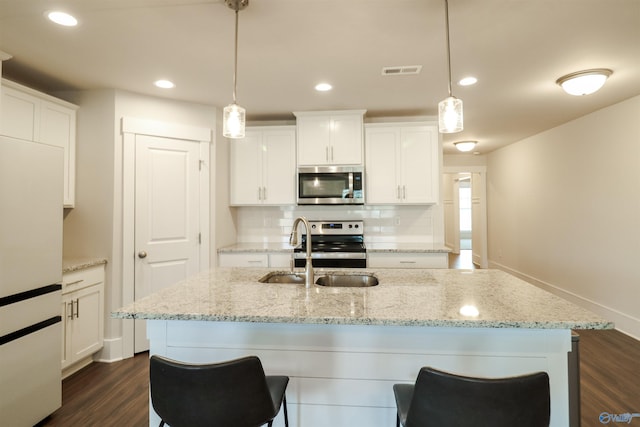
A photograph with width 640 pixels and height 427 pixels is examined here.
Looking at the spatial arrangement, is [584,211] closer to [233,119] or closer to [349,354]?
[349,354]

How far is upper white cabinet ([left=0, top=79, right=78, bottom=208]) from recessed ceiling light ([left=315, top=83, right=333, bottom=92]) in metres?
2.15

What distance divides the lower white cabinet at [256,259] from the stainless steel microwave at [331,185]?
25.1 inches

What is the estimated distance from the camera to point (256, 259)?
3432 mm

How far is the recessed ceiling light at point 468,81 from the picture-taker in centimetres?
271

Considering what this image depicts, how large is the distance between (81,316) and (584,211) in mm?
5324

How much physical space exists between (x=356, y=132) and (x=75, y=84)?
2.64 m

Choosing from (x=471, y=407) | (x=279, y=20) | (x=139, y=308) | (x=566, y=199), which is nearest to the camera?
(x=471, y=407)

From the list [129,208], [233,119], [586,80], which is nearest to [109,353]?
[129,208]

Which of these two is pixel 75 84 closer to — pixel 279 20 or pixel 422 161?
pixel 279 20

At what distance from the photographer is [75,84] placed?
2762mm

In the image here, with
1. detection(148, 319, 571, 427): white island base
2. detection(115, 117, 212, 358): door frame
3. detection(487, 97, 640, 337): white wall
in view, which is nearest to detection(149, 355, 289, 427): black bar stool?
detection(148, 319, 571, 427): white island base

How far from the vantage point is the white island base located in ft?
4.47

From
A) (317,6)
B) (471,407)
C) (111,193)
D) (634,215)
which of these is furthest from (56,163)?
(634,215)

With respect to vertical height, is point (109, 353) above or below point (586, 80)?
below
